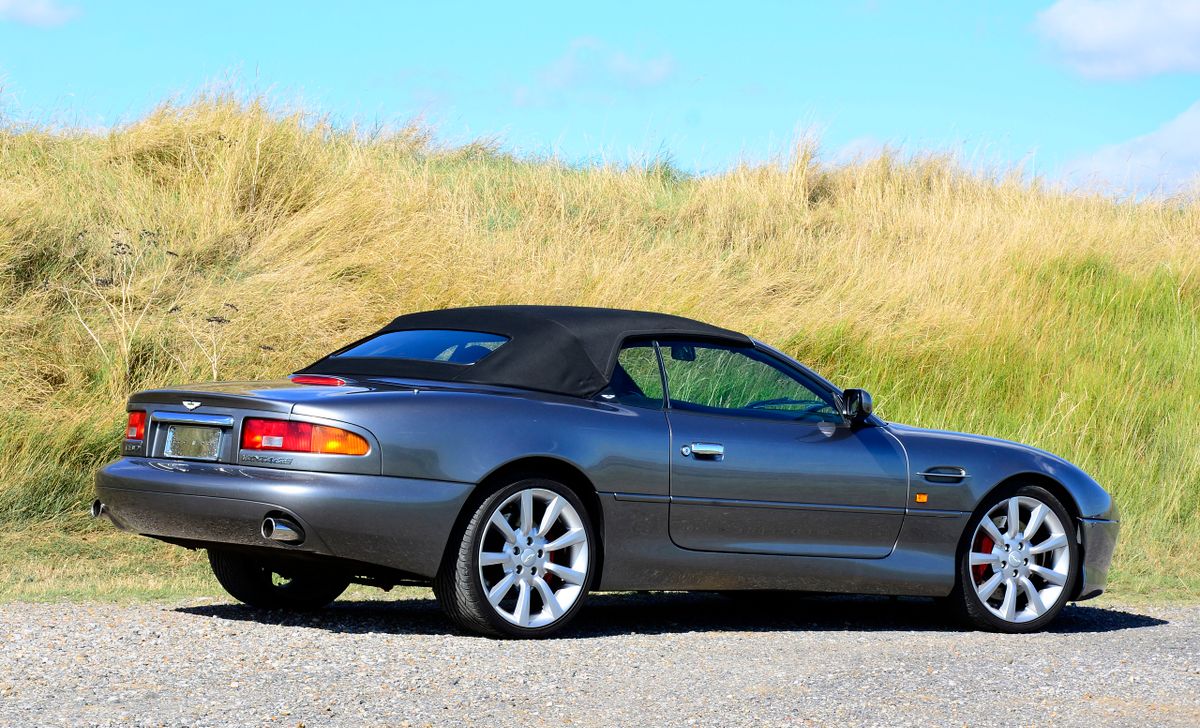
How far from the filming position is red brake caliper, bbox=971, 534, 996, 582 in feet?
24.3

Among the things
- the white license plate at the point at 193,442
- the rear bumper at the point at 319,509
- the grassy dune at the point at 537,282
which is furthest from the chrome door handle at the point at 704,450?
the grassy dune at the point at 537,282

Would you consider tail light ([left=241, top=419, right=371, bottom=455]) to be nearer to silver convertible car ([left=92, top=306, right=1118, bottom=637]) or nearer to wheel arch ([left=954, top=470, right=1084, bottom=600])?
silver convertible car ([left=92, top=306, right=1118, bottom=637])

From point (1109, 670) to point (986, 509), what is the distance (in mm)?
1479

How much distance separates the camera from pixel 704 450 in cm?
657

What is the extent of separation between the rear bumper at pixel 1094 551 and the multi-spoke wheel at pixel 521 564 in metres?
2.85

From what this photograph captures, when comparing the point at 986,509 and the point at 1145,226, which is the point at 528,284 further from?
the point at 1145,226

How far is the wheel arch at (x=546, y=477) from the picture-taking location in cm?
598

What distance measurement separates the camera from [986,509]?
742cm

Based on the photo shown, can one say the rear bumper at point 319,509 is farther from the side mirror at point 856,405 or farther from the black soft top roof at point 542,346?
the side mirror at point 856,405

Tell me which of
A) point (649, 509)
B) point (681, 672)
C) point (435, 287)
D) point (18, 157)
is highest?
point (18, 157)

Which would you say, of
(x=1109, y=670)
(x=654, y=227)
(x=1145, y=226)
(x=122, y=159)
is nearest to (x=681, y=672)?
(x=1109, y=670)

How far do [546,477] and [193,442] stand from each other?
144cm

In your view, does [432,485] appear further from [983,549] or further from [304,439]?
[983,549]

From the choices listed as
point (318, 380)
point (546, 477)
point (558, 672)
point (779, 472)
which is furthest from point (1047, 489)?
point (318, 380)
